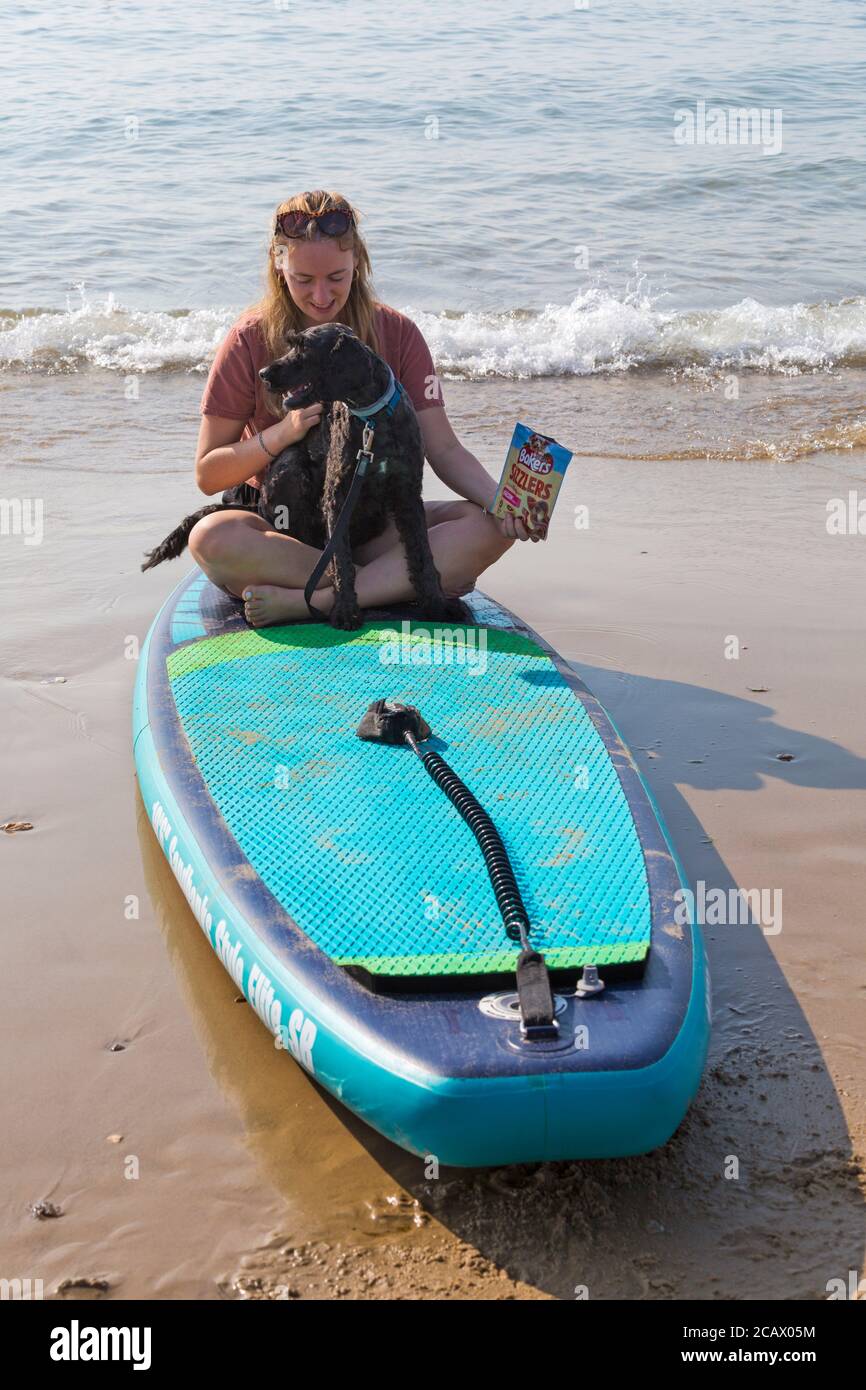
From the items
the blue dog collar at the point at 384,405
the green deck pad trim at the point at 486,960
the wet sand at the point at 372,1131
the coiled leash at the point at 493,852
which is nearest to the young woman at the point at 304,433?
the blue dog collar at the point at 384,405

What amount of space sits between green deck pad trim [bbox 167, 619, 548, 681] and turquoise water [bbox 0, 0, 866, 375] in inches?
214

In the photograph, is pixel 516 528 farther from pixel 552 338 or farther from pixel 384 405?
pixel 552 338

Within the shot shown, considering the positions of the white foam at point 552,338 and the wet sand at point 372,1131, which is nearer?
the wet sand at point 372,1131

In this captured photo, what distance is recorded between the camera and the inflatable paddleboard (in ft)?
7.45

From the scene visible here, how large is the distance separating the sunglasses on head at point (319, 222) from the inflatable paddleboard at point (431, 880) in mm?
1217

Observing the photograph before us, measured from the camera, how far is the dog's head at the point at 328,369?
371 cm

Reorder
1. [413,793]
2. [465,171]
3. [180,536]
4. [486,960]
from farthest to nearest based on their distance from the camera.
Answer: [465,171]
[180,536]
[413,793]
[486,960]

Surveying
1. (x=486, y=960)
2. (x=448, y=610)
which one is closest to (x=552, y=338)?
(x=448, y=610)

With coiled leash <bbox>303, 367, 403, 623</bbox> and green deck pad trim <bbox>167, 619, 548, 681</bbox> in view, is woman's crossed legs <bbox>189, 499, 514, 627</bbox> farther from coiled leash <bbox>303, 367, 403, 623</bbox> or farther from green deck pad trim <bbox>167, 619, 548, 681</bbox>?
coiled leash <bbox>303, 367, 403, 623</bbox>

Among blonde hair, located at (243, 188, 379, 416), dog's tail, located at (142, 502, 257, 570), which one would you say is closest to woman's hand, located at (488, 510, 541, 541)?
blonde hair, located at (243, 188, 379, 416)

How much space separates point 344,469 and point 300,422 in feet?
0.75

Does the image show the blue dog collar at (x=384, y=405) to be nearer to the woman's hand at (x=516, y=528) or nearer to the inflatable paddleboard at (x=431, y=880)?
the woman's hand at (x=516, y=528)

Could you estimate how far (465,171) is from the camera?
13922 millimetres
